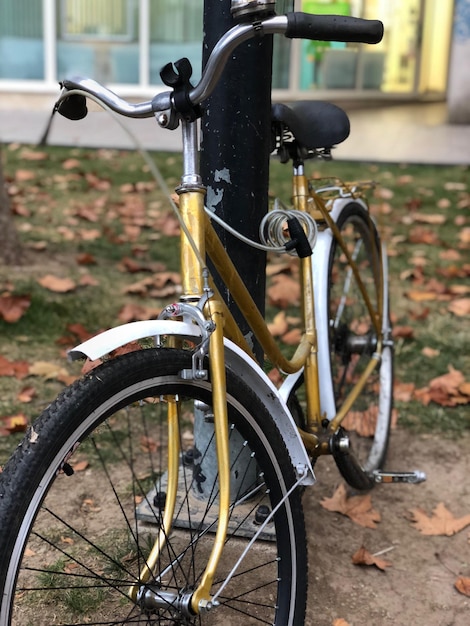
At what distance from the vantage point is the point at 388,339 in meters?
3.00

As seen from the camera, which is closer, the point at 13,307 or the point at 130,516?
the point at 130,516

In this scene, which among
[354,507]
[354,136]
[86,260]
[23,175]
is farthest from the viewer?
[354,136]

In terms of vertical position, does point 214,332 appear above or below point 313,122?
below

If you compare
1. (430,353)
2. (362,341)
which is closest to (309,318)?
(362,341)

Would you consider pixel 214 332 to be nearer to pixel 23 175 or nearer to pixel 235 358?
pixel 235 358

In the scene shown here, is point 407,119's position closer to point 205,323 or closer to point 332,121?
point 332,121

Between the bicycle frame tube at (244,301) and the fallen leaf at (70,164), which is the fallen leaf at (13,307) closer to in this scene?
the bicycle frame tube at (244,301)

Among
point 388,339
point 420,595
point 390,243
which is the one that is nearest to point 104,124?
point 390,243

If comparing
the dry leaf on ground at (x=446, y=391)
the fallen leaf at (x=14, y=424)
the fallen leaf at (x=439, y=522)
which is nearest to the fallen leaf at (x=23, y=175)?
the fallen leaf at (x=14, y=424)

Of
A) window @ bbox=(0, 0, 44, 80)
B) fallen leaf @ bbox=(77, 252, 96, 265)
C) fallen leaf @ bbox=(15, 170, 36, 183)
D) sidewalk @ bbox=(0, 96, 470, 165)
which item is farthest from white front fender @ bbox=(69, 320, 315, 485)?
window @ bbox=(0, 0, 44, 80)

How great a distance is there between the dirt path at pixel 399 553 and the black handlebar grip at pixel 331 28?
1.44 m

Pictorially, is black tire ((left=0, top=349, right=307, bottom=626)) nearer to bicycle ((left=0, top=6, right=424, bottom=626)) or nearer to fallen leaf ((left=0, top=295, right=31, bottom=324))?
bicycle ((left=0, top=6, right=424, bottom=626))

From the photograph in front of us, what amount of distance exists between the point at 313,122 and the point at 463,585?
1372 millimetres

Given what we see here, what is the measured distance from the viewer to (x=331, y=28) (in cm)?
148
